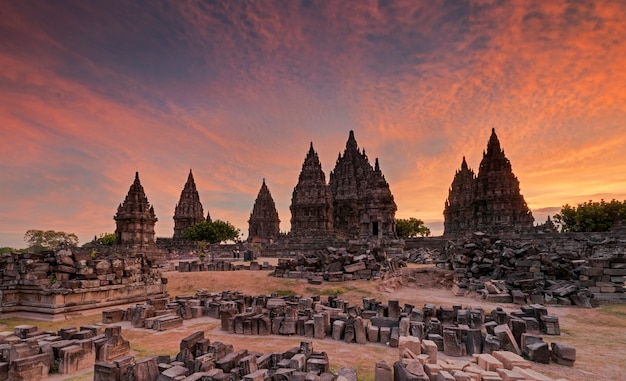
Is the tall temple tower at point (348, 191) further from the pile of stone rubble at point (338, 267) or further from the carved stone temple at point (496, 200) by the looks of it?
the pile of stone rubble at point (338, 267)

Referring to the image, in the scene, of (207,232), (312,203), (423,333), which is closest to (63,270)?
(423,333)

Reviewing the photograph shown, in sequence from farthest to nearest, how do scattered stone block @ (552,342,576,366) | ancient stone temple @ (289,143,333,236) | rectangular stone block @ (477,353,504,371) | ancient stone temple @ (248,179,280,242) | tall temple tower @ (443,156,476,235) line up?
ancient stone temple @ (248,179,280,242) < tall temple tower @ (443,156,476,235) < ancient stone temple @ (289,143,333,236) < scattered stone block @ (552,342,576,366) < rectangular stone block @ (477,353,504,371)

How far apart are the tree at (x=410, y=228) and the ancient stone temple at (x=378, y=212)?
34464 mm

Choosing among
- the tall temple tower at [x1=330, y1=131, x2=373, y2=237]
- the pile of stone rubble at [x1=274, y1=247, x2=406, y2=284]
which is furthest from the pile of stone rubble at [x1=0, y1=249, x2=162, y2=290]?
the tall temple tower at [x1=330, y1=131, x2=373, y2=237]

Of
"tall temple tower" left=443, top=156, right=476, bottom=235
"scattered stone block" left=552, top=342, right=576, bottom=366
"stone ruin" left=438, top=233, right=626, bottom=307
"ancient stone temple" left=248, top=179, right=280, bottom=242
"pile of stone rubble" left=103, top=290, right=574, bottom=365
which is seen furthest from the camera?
"ancient stone temple" left=248, top=179, right=280, bottom=242

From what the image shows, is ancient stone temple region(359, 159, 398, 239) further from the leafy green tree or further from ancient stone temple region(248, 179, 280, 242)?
ancient stone temple region(248, 179, 280, 242)

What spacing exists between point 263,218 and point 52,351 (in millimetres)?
66133

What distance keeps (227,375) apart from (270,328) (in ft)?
13.4

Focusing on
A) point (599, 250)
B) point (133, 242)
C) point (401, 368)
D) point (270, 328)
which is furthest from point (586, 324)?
point (133, 242)

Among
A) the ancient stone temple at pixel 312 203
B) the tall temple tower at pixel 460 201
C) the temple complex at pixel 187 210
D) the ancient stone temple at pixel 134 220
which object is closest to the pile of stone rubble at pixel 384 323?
the ancient stone temple at pixel 134 220

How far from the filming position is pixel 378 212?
32906mm

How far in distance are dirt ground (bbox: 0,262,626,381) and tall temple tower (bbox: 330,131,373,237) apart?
3463cm

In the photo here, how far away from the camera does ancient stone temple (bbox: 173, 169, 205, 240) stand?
225 ft

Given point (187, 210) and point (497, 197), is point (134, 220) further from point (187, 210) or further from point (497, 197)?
point (497, 197)
